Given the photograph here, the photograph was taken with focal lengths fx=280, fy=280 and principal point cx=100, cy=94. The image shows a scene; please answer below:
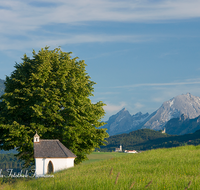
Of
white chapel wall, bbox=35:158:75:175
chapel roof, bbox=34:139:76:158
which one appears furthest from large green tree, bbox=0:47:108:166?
white chapel wall, bbox=35:158:75:175

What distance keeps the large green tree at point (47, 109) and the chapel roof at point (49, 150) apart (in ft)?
6.76

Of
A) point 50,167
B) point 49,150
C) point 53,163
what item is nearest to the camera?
point 53,163

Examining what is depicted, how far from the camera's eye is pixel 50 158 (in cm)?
3438

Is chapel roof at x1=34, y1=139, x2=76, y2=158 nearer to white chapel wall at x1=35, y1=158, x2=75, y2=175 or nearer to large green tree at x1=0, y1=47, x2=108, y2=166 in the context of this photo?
white chapel wall at x1=35, y1=158, x2=75, y2=175

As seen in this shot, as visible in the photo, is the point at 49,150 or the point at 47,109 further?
the point at 47,109

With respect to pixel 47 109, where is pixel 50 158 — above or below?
below

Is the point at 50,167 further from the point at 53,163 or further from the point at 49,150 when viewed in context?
the point at 49,150

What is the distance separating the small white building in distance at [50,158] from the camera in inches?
1335

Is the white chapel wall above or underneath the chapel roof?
underneath

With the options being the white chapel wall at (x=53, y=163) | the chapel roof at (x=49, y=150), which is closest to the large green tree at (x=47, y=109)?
the chapel roof at (x=49, y=150)

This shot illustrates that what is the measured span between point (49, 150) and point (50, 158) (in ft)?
3.40

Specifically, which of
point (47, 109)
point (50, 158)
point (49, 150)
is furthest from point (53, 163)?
point (47, 109)

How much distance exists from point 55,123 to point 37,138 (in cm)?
517

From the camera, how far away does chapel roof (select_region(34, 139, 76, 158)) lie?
1355 inches
